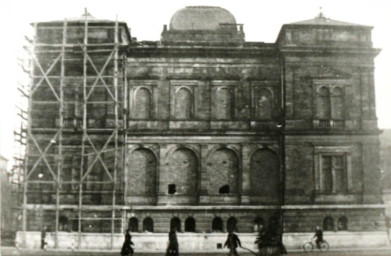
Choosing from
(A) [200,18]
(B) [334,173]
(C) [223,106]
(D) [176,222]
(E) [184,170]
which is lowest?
(D) [176,222]

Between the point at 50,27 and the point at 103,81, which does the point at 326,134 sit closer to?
the point at 103,81

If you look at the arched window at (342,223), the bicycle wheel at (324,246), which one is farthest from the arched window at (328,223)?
the bicycle wheel at (324,246)

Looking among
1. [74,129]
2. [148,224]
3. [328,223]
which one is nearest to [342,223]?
[328,223]

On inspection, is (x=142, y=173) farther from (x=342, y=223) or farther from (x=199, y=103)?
(x=342, y=223)

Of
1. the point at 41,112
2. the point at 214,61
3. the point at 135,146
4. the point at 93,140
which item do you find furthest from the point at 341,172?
the point at 41,112

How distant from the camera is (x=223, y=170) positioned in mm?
34812

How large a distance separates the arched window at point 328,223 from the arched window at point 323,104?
6.23 meters

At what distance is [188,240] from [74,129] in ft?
31.3

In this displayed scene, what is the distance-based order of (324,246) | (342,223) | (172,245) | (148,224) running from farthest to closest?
(148,224) < (342,223) < (324,246) < (172,245)

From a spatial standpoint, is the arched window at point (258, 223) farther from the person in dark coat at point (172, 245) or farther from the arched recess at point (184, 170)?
the person in dark coat at point (172, 245)

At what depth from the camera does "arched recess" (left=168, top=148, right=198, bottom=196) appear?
34656mm

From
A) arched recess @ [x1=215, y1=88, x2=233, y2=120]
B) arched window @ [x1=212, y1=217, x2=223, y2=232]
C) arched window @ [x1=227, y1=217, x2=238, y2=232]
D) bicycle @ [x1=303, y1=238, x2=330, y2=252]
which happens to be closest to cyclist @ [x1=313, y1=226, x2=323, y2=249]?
bicycle @ [x1=303, y1=238, x2=330, y2=252]

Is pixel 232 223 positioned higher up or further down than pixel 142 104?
further down

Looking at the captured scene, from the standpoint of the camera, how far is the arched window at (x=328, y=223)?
33469 millimetres
